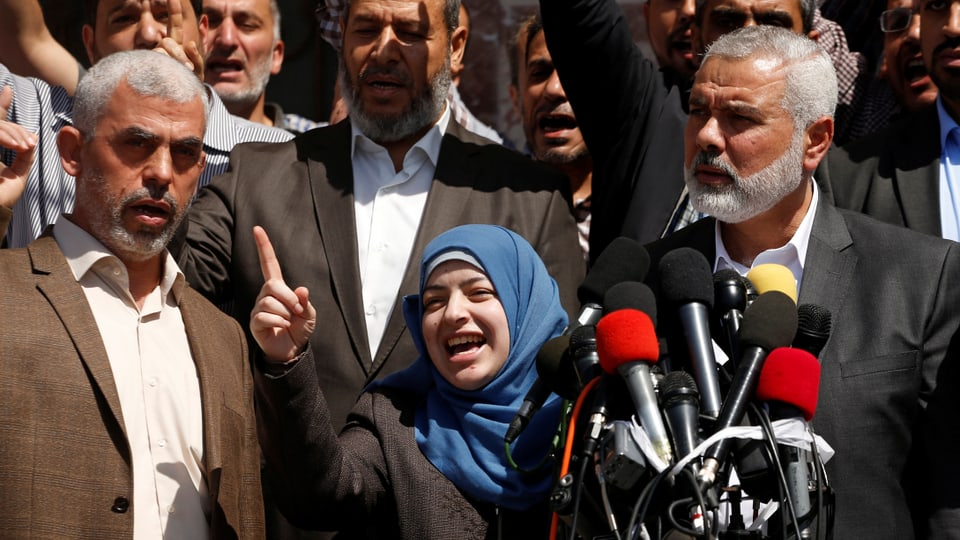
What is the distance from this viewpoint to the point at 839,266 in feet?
13.5

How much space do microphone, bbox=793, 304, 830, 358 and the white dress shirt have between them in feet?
5.21

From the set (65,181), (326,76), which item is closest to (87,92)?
(65,181)

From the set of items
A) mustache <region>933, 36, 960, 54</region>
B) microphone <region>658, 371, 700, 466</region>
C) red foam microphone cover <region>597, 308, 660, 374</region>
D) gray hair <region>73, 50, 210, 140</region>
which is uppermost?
mustache <region>933, 36, 960, 54</region>

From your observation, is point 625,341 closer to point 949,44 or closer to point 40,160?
point 949,44

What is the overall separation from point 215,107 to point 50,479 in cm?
218

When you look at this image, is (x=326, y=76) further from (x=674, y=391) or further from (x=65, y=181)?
(x=674, y=391)

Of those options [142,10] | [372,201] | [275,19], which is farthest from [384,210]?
[275,19]

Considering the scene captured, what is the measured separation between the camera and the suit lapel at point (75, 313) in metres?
3.76

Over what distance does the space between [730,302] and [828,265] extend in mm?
855

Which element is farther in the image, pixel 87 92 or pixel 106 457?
pixel 87 92

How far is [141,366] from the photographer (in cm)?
393

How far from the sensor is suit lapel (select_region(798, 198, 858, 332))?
403cm

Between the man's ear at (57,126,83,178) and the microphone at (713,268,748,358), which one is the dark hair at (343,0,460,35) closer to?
the man's ear at (57,126,83,178)

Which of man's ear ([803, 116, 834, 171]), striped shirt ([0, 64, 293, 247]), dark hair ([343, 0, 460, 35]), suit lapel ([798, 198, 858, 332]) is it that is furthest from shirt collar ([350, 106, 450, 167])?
suit lapel ([798, 198, 858, 332])
